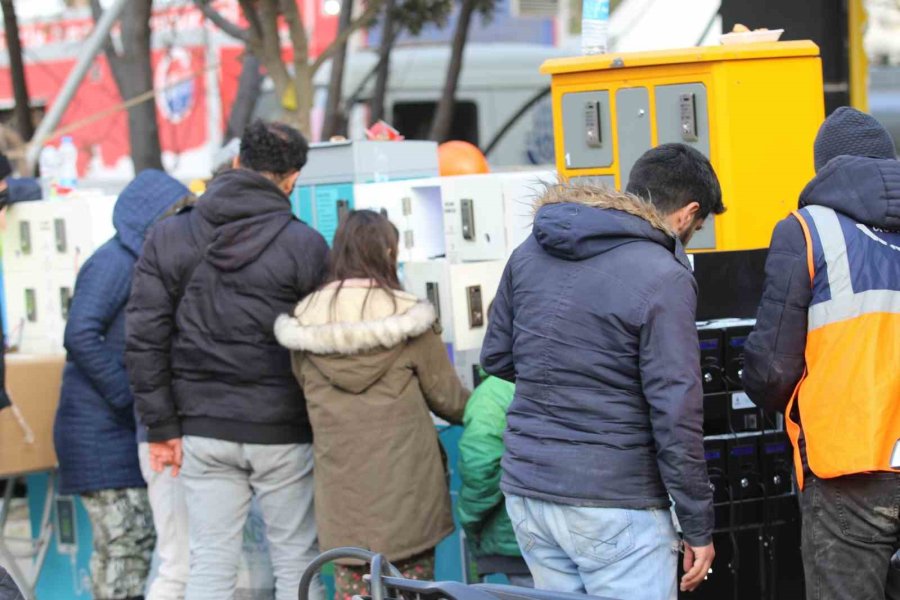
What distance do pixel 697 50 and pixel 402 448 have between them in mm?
1819

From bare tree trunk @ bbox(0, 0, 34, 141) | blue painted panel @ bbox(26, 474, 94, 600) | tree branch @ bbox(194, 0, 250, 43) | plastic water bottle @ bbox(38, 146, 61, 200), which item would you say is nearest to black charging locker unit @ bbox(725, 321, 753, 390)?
blue painted panel @ bbox(26, 474, 94, 600)

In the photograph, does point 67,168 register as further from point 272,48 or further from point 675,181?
point 675,181

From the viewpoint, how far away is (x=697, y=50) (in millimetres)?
4918

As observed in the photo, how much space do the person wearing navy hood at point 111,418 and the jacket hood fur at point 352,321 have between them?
41.8 inches

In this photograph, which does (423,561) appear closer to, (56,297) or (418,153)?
(418,153)

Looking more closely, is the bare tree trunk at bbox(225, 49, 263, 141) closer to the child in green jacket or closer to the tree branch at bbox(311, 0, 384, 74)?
the tree branch at bbox(311, 0, 384, 74)

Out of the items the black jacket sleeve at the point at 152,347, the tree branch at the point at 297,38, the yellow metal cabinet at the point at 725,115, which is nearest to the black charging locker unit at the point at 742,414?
the yellow metal cabinet at the point at 725,115

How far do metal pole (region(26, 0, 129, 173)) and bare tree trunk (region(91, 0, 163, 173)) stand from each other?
648 millimetres

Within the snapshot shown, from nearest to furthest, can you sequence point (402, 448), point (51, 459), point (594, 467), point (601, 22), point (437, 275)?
point (594, 467)
point (402, 448)
point (601, 22)
point (437, 275)
point (51, 459)

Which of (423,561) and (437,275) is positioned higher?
(437,275)

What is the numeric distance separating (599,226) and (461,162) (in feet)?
11.2

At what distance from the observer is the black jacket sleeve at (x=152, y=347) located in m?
5.00

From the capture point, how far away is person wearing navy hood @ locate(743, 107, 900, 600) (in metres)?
3.56

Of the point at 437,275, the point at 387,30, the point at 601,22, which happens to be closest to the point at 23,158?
the point at 387,30
